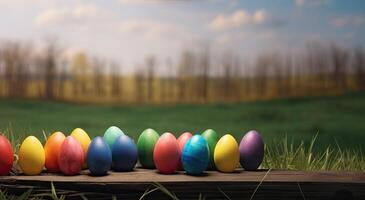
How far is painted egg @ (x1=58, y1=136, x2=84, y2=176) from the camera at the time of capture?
2.32m

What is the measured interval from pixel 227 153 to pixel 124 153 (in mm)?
425

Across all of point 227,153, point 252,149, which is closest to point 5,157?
point 227,153

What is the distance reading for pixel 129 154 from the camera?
239 cm

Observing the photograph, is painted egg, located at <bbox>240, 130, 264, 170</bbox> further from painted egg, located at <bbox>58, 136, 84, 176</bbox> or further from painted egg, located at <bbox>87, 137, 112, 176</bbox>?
painted egg, located at <bbox>58, 136, 84, 176</bbox>

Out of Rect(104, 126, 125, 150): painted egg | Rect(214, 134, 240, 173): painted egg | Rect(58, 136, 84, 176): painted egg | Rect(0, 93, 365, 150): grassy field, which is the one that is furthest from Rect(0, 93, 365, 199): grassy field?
Rect(58, 136, 84, 176): painted egg

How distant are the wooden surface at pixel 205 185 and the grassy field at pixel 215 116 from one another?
367 centimetres

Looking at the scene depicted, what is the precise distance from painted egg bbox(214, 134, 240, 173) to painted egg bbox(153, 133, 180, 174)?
0.17 meters

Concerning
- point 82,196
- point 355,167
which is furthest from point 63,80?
point 82,196

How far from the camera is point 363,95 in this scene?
7746 millimetres

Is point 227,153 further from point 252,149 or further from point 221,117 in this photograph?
point 221,117

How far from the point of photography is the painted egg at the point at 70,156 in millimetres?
2316

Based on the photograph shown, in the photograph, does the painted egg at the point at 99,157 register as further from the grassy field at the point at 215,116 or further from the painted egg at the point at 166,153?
the grassy field at the point at 215,116

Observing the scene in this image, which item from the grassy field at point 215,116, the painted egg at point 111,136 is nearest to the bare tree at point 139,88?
the grassy field at point 215,116

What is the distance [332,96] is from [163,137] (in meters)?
5.85
